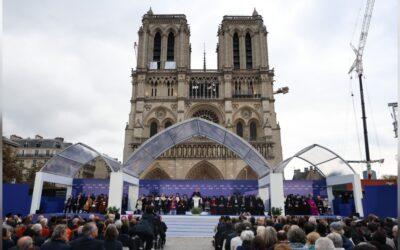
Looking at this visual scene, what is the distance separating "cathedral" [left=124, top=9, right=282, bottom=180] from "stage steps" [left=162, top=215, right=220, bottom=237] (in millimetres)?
19239

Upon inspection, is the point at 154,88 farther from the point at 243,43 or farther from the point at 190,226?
the point at 190,226

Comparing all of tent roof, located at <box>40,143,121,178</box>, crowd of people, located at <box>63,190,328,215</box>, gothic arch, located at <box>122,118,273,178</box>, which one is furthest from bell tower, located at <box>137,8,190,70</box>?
crowd of people, located at <box>63,190,328,215</box>

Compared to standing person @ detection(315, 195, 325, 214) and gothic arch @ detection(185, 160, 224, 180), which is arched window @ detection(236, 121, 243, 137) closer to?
gothic arch @ detection(185, 160, 224, 180)

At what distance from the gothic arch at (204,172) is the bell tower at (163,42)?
13944mm

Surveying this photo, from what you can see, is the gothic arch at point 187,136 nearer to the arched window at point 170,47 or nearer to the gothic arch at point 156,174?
the gothic arch at point 156,174

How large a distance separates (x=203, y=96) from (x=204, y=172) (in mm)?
10347

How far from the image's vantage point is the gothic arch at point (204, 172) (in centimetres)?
3589

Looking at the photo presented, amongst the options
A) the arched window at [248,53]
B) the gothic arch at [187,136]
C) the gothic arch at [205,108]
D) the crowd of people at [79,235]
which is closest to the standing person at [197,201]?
the gothic arch at [187,136]

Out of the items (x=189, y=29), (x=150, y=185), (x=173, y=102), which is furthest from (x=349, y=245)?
(x=189, y=29)

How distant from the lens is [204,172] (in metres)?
37.2

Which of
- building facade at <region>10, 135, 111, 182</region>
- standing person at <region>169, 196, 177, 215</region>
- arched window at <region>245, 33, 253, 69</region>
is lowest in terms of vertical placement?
standing person at <region>169, 196, 177, 215</region>

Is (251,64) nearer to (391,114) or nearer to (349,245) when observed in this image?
(391,114)

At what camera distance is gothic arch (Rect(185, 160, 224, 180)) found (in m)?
35.9

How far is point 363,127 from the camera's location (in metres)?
34.4
